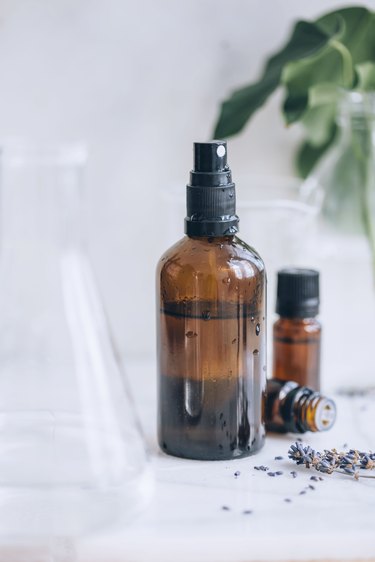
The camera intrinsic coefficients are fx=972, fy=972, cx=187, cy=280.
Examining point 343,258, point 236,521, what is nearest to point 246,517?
point 236,521

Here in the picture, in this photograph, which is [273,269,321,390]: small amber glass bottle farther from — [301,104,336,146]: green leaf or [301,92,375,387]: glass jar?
[301,104,336,146]: green leaf

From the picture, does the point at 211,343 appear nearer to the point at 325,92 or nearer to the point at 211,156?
the point at 211,156

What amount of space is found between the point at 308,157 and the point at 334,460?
16.1 inches

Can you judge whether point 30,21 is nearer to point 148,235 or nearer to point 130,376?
point 148,235

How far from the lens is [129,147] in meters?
1.06

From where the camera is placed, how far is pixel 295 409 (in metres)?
0.85

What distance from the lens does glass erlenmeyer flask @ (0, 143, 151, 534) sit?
29.3 inches

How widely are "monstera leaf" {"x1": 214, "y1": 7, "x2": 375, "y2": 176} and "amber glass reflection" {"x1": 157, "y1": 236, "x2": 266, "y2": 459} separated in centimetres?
21

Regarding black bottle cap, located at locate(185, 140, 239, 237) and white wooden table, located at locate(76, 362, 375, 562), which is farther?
black bottle cap, located at locate(185, 140, 239, 237)

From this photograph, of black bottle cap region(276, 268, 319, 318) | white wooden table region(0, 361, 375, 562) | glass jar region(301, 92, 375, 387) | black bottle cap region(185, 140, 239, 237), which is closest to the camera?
white wooden table region(0, 361, 375, 562)

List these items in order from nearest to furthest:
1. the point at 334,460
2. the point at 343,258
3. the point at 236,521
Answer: the point at 236,521 < the point at 334,460 < the point at 343,258

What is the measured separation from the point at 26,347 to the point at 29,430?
0.18m

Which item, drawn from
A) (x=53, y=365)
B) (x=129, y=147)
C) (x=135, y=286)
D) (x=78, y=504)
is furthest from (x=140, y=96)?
(x=78, y=504)

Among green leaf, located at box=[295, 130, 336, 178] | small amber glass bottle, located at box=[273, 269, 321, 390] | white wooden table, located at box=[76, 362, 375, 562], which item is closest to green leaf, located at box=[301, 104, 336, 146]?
green leaf, located at box=[295, 130, 336, 178]
